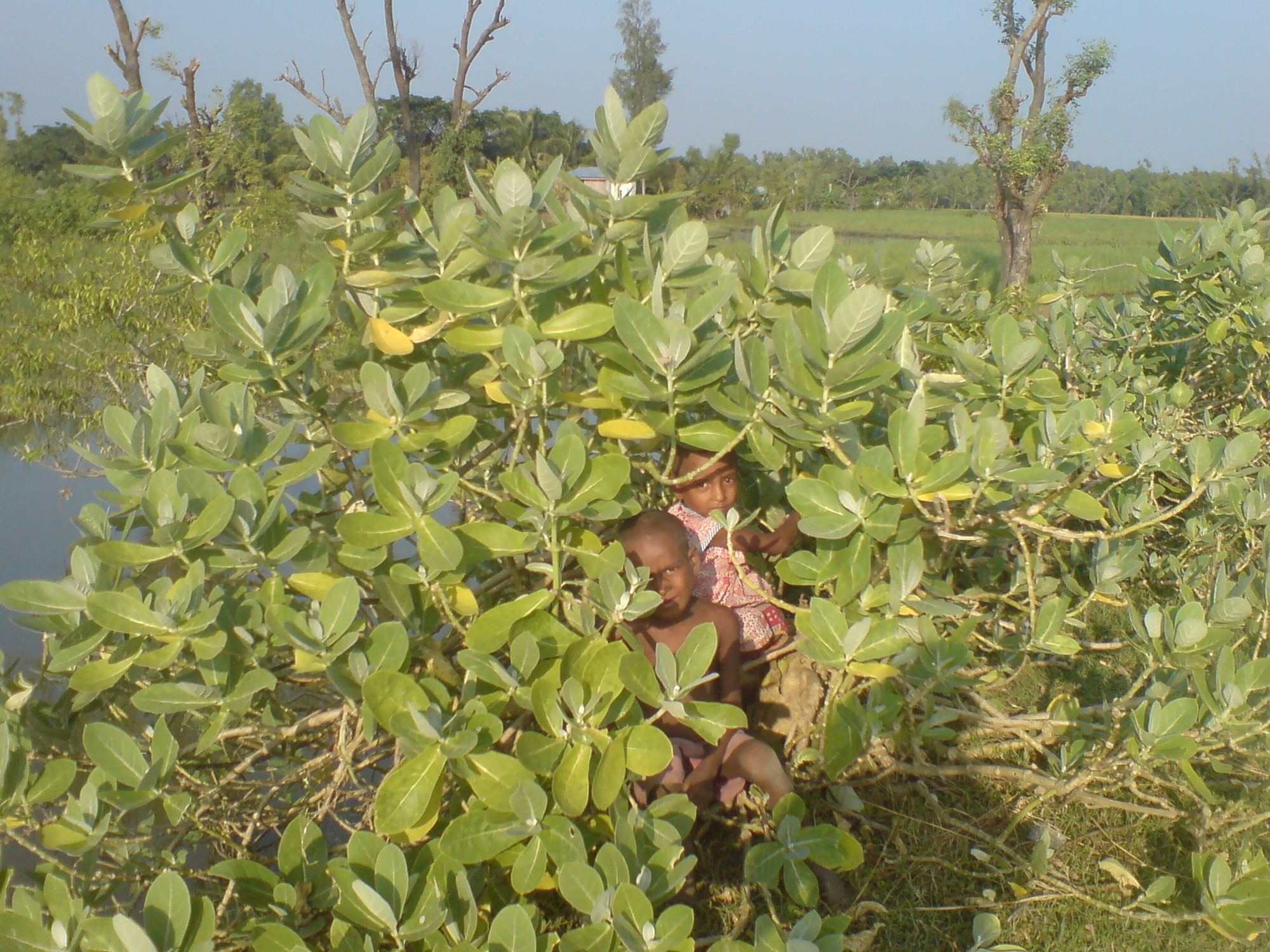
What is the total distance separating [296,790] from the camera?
2.52m

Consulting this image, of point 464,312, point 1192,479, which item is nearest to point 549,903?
point 464,312

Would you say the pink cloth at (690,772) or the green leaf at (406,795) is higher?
the green leaf at (406,795)

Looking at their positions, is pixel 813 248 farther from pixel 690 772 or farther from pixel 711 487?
pixel 690 772

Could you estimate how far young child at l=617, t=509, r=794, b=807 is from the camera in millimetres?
1713

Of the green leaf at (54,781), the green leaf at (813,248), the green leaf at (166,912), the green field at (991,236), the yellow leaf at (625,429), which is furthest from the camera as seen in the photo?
the green field at (991,236)

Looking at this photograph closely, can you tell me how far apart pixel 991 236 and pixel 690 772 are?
31.7 metres

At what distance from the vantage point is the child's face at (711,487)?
1915mm

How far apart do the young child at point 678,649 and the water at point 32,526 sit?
325 cm

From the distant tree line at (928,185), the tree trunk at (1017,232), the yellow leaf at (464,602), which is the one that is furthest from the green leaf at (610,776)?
the distant tree line at (928,185)

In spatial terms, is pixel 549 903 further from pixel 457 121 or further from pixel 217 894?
pixel 457 121

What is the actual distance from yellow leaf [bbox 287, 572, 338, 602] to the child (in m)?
0.56

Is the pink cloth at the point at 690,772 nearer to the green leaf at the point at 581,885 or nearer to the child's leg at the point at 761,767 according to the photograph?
the child's leg at the point at 761,767

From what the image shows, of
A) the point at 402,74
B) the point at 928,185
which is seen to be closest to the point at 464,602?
the point at 402,74

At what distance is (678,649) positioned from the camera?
1.75m
